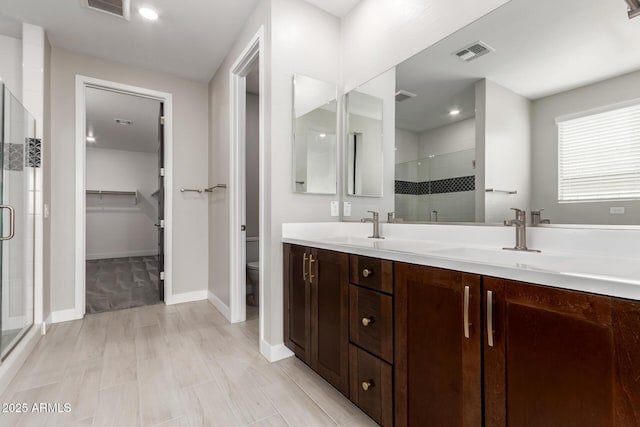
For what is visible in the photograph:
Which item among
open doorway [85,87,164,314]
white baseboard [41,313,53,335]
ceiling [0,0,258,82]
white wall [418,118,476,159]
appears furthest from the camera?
open doorway [85,87,164,314]

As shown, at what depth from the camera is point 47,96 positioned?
2.60 meters

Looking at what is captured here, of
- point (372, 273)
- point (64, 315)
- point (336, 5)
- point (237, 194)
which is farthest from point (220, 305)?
point (336, 5)

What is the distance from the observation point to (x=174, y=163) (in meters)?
3.28

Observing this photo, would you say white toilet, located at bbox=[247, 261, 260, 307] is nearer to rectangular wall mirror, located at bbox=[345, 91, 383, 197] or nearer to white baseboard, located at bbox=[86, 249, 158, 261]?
rectangular wall mirror, located at bbox=[345, 91, 383, 197]

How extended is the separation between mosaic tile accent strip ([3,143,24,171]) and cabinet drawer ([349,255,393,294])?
2.45 meters

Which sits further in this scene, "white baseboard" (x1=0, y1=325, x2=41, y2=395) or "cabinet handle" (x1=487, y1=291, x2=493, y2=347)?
"white baseboard" (x1=0, y1=325, x2=41, y2=395)

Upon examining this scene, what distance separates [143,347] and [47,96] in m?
2.40

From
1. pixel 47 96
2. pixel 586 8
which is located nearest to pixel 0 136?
pixel 47 96

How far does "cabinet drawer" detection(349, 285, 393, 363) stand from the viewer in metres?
1.21

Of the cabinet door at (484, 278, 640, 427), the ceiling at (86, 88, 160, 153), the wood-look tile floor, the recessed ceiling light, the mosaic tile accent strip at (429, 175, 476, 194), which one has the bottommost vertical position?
the wood-look tile floor

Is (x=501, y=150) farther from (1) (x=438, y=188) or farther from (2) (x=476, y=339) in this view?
(2) (x=476, y=339)

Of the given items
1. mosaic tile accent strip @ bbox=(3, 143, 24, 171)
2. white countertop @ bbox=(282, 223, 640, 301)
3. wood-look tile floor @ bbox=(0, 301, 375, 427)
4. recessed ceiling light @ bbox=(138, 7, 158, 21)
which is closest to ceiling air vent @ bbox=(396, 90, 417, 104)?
white countertop @ bbox=(282, 223, 640, 301)

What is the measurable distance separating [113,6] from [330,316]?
8.91 ft

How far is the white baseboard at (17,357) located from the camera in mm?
1689
